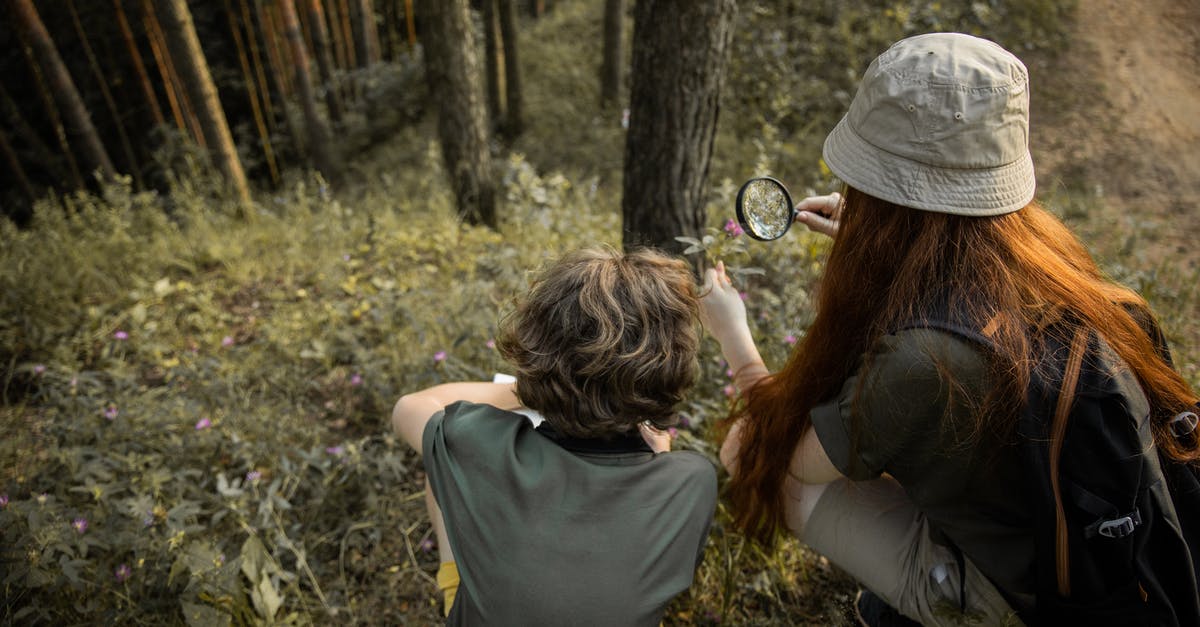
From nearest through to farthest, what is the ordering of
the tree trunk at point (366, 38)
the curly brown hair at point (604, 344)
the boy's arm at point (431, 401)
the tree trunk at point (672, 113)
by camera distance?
1. the curly brown hair at point (604, 344)
2. the boy's arm at point (431, 401)
3. the tree trunk at point (672, 113)
4. the tree trunk at point (366, 38)

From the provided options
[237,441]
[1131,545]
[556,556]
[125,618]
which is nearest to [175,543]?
[125,618]

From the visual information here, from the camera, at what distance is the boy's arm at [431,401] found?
1.72 m

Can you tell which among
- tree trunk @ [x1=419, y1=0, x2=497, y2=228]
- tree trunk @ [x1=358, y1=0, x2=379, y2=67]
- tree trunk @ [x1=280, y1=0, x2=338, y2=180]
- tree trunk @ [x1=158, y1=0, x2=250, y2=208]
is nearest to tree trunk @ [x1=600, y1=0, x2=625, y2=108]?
tree trunk @ [x1=419, y1=0, x2=497, y2=228]

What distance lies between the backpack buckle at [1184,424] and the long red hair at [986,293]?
2cm

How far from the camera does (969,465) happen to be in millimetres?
1298

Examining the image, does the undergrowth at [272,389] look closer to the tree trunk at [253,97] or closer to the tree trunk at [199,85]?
the tree trunk at [199,85]

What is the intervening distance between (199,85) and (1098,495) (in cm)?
568

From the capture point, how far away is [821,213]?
75.9 inches

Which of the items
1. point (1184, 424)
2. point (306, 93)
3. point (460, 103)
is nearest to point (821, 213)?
point (1184, 424)

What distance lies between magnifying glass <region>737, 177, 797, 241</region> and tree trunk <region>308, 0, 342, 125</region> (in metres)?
9.18

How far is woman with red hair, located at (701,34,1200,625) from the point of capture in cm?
120

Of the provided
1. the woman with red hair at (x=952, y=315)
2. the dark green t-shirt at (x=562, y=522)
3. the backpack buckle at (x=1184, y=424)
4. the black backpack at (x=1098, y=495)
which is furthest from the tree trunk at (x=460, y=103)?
the backpack buckle at (x=1184, y=424)

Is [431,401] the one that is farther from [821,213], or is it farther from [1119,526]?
[1119,526]

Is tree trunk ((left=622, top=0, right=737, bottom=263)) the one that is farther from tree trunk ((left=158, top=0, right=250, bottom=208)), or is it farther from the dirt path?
the dirt path
